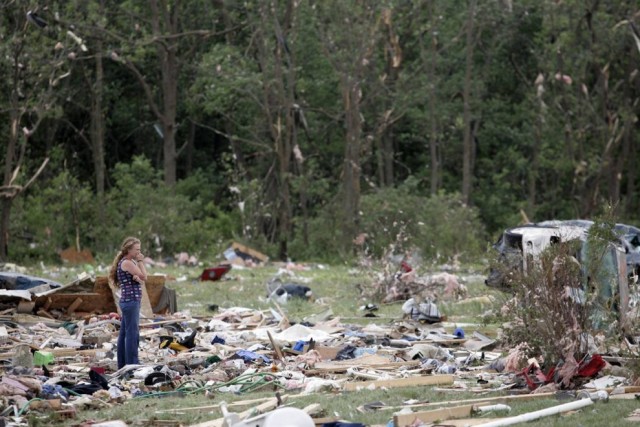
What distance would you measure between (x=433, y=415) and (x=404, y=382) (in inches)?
82.8

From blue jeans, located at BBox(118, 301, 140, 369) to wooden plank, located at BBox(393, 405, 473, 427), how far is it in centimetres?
431

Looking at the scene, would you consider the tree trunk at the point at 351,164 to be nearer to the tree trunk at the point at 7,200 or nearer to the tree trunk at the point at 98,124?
the tree trunk at the point at 98,124

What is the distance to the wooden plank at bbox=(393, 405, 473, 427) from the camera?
9.14 m

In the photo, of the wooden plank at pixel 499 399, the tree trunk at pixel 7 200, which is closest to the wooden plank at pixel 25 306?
the wooden plank at pixel 499 399

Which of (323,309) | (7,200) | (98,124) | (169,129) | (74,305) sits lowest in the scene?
(323,309)

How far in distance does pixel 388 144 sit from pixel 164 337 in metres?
31.4

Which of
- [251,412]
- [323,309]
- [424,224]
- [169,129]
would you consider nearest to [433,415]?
[251,412]

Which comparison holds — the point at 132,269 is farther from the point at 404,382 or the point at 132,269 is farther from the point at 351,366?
the point at 404,382

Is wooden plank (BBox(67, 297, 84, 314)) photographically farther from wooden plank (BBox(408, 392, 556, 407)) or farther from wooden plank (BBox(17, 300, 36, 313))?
wooden plank (BBox(408, 392, 556, 407))

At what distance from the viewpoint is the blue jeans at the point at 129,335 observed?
12.7 meters

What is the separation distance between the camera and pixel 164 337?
15.0 metres

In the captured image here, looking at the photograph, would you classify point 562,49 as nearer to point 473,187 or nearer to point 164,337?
point 473,187

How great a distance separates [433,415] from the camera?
30.8ft

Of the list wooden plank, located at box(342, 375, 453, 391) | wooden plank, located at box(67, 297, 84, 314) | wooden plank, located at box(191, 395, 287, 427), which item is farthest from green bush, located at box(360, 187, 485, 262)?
wooden plank, located at box(191, 395, 287, 427)
